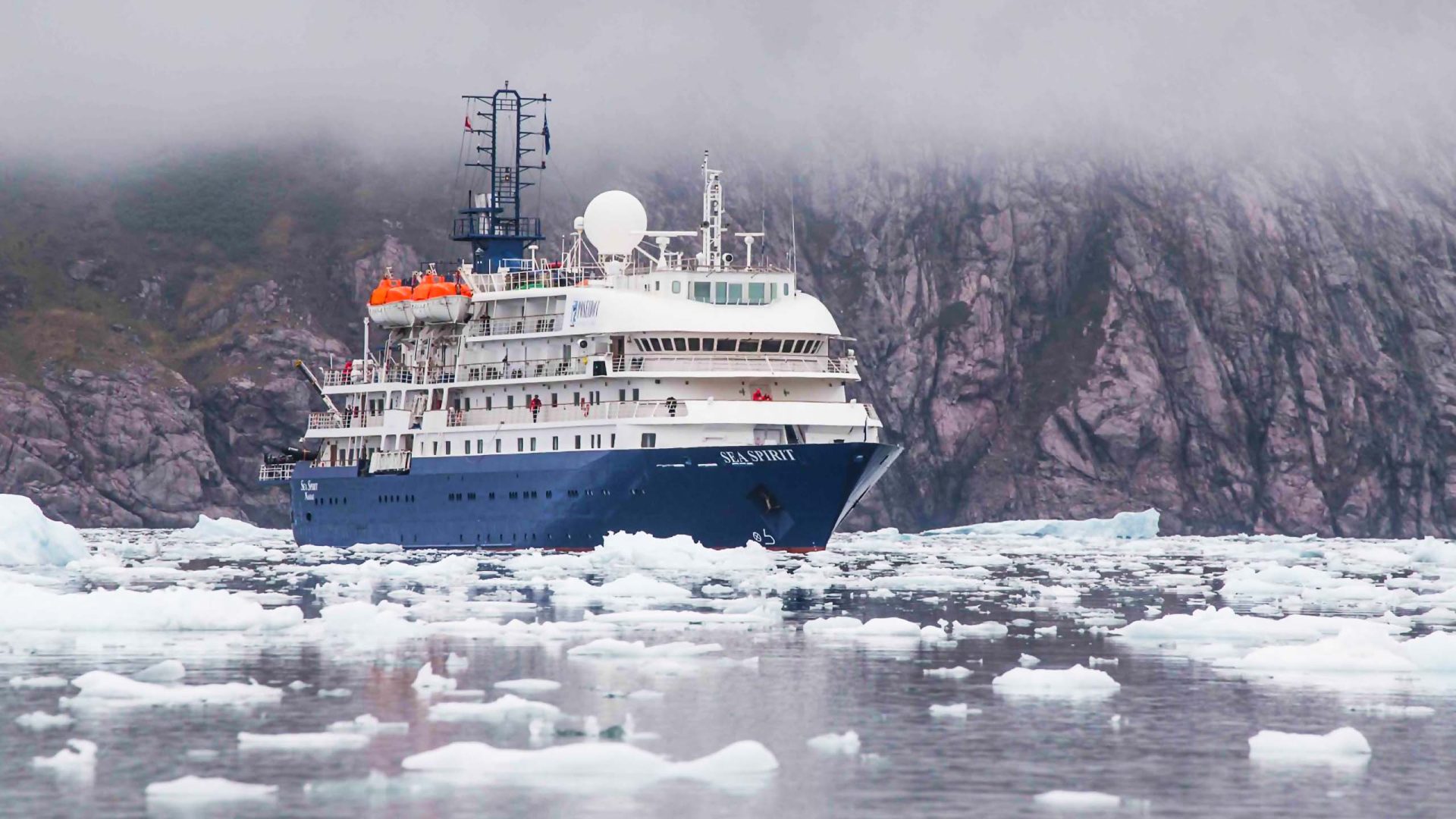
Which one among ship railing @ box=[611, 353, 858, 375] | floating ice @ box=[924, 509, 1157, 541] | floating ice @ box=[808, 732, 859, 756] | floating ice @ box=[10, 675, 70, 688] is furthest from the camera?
floating ice @ box=[924, 509, 1157, 541]

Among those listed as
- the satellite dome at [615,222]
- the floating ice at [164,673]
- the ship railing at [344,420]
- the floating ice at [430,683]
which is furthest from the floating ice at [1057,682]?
the ship railing at [344,420]

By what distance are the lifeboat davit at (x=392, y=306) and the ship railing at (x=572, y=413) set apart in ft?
18.5

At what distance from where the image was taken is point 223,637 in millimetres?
34438

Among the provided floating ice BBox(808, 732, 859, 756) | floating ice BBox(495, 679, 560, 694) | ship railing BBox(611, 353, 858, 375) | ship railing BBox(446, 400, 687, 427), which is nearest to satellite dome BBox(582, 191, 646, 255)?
ship railing BBox(446, 400, 687, 427)

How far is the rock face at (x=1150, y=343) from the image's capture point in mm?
144750

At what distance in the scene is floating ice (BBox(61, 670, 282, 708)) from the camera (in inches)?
1008

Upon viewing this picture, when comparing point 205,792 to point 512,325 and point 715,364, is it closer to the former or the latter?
point 715,364

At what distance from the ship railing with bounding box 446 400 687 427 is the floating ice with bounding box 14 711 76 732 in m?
42.7

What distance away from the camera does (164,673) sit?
27.9m

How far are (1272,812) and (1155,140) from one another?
146 m

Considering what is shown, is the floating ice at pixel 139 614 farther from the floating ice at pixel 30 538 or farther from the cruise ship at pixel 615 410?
the cruise ship at pixel 615 410

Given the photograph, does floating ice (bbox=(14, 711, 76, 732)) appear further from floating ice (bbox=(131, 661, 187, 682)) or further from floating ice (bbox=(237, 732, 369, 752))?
floating ice (bbox=(131, 661, 187, 682))

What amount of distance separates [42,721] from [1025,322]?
438ft

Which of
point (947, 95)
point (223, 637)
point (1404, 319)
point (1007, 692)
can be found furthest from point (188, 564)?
point (1404, 319)
